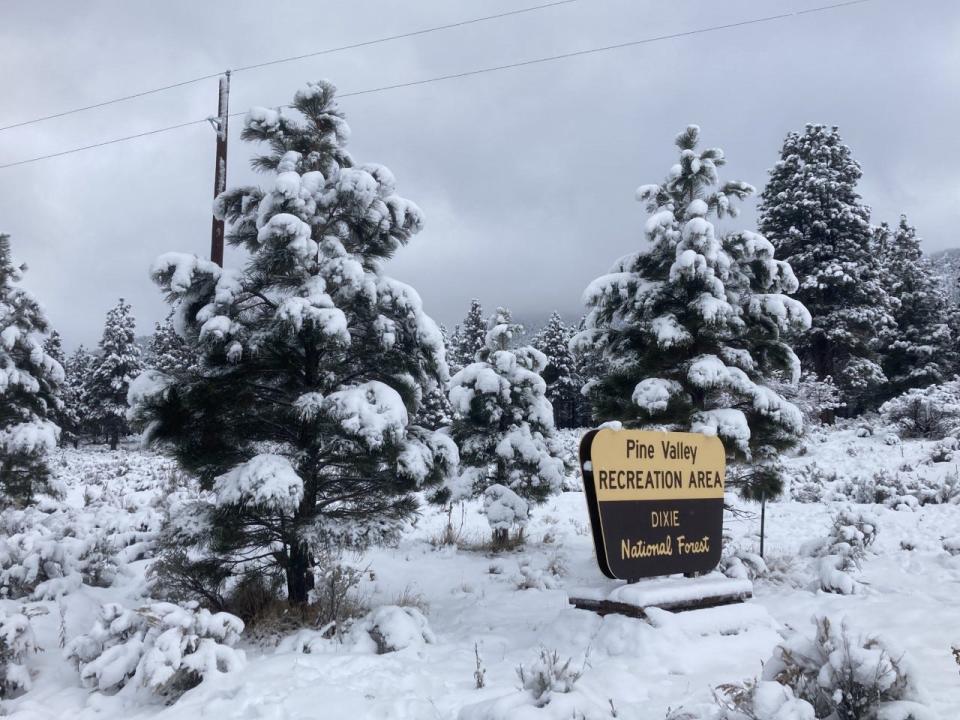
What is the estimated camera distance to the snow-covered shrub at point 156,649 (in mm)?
5070

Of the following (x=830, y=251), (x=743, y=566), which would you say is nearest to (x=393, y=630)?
(x=743, y=566)

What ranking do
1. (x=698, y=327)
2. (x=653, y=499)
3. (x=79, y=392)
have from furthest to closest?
(x=79, y=392) → (x=698, y=327) → (x=653, y=499)

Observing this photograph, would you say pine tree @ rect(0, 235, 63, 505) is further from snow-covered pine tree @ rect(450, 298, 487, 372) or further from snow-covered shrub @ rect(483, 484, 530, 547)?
snow-covered pine tree @ rect(450, 298, 487, 372)

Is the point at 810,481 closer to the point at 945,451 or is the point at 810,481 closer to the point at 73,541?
the point at 945,451

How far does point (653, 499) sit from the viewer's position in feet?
23.6

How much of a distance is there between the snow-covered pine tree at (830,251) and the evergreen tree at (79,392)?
41797 millimetres

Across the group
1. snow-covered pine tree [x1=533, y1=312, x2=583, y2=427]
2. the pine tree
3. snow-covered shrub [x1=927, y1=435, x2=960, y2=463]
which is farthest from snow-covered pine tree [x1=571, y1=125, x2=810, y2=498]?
snow-covered pine tree [x1=533, y1=312, x2=583, y2=427]

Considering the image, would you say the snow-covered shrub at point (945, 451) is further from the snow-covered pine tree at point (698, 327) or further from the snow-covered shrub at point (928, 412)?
the snow-covered pine tree at point (698, 327)

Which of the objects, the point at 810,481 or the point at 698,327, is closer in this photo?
the point at 698,327

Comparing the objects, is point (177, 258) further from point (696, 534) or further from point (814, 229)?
point (814, 229)

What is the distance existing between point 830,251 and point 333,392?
2587cm

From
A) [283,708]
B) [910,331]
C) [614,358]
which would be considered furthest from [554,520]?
[910,331]

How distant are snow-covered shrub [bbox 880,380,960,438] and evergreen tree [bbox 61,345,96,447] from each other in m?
44.1

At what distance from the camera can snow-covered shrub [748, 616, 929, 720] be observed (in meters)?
3.50
